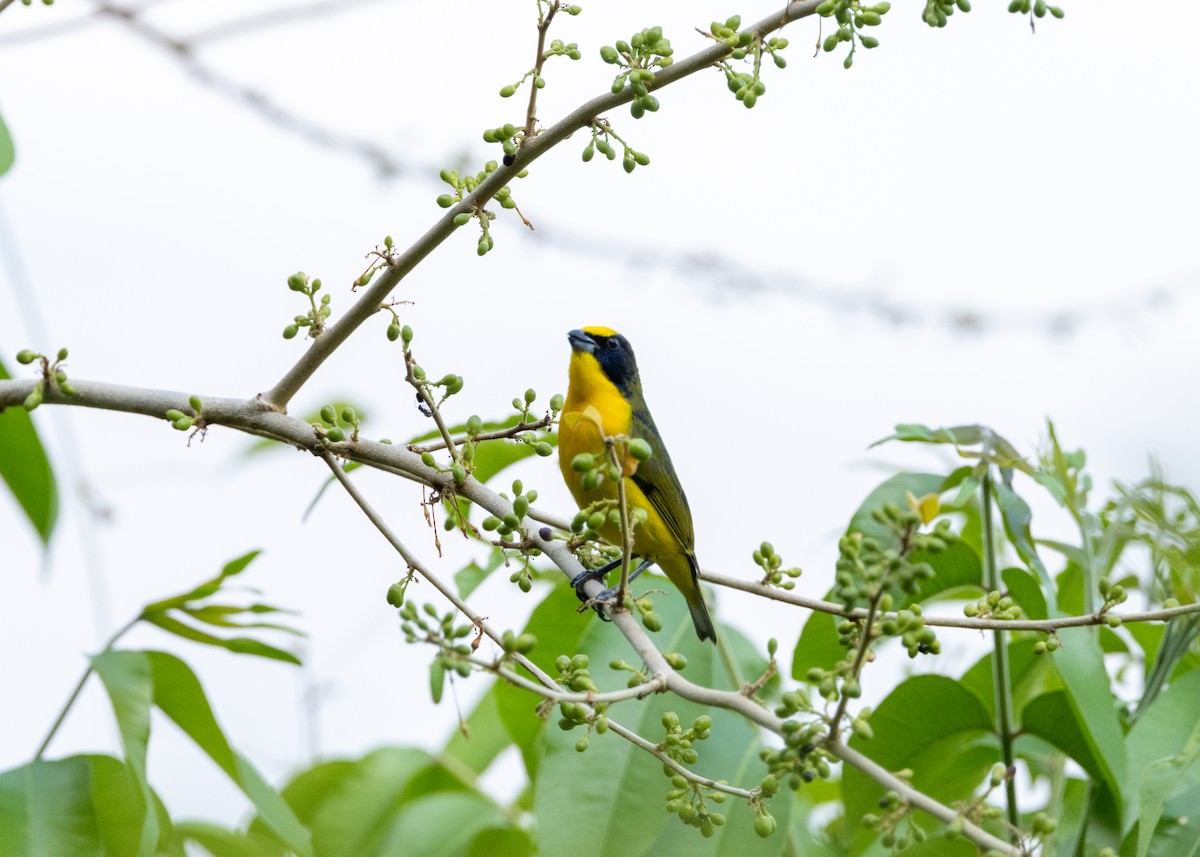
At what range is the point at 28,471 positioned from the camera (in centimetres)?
265

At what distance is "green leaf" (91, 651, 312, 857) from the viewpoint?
2312 millimetres

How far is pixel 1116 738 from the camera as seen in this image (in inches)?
94.6

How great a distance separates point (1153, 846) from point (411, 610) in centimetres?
160

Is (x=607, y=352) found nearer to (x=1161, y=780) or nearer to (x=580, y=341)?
(x=580, y=341)

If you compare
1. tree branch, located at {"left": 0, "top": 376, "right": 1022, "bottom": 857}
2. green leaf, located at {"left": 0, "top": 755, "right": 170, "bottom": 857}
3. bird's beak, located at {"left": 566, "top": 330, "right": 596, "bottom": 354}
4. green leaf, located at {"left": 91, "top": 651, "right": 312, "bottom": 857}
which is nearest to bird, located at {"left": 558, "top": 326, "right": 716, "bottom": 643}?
bird's beak, located at {"left": 566, "top": 330, "right": 596, "bottom": 354}

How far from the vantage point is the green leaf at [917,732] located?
269 cm

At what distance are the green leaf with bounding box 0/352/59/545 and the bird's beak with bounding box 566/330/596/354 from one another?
76.1 inches

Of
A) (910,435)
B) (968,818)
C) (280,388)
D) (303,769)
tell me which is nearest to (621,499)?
(968,818)

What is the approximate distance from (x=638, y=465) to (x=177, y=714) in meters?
1.10

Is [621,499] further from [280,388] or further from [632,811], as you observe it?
[632,811]

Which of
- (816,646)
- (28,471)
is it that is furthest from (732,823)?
(28,471)

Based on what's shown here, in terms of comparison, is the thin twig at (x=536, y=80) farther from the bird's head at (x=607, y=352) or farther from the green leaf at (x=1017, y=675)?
the bird's head at (x=607, y=352)

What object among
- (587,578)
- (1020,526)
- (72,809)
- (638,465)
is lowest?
(72,809)

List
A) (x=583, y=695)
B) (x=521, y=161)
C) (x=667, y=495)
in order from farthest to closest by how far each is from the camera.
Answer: (x=667, y=495) < (x=521, y=161) < (x=583, y=695)
